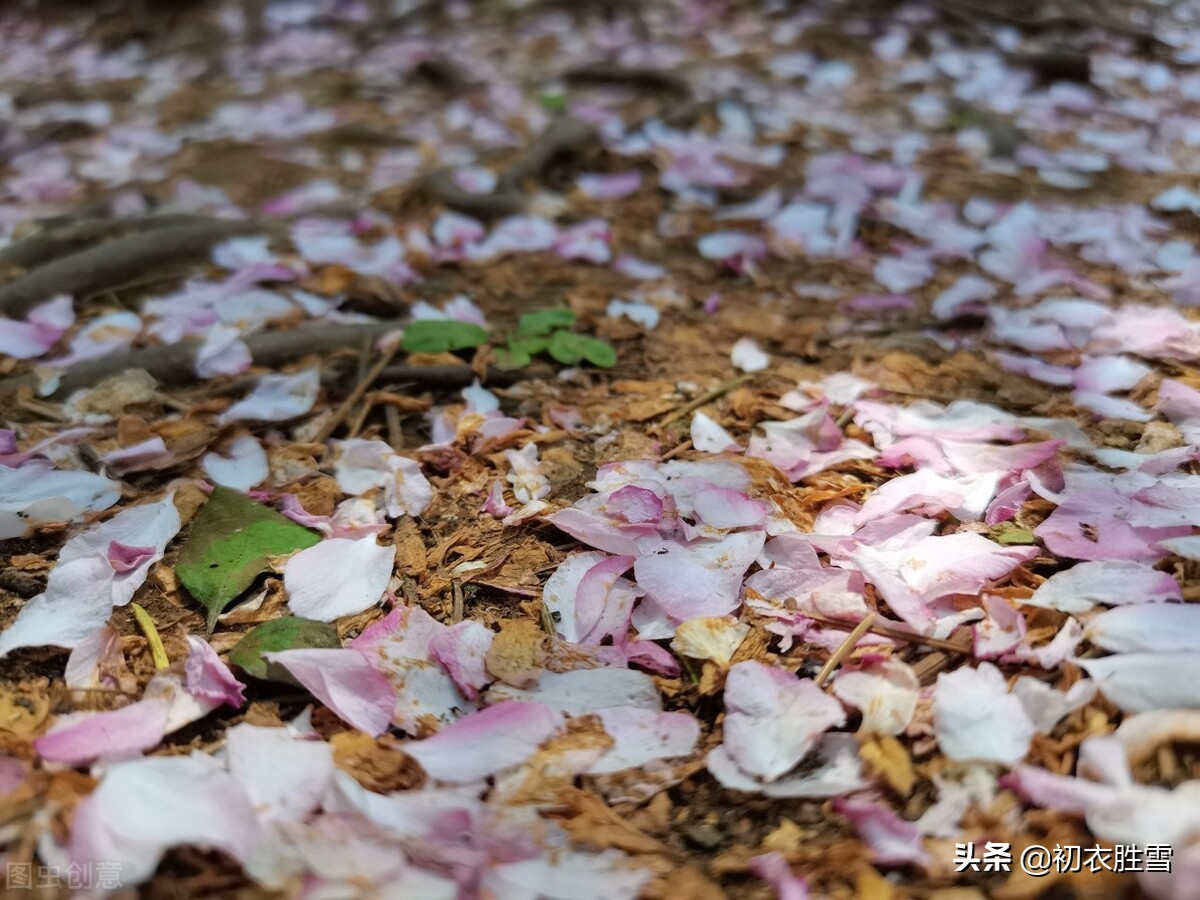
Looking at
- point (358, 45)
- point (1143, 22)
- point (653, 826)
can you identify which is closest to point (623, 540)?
point (653, 826)

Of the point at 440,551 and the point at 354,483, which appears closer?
A: the point at 440,551

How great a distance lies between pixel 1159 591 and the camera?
2.92ft

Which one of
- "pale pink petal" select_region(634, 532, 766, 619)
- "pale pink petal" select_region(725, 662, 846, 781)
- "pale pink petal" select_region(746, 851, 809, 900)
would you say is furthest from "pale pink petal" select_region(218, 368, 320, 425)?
"pale pink petal" select_region(746, 851, 809, 900)

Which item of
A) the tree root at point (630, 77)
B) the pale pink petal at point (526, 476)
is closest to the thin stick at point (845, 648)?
the pale pink petal at point (526, 476)

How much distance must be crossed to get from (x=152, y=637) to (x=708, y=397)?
0.86m

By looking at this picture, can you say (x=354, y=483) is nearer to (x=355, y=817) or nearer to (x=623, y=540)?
(x=623, y=540)

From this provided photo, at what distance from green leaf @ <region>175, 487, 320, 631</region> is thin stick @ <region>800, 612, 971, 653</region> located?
0.64m

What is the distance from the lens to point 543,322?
1565mm

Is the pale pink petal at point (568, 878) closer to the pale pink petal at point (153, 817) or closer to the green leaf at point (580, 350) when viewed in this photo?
the pale pink petal at point (153, 817)

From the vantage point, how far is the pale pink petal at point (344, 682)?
871mm

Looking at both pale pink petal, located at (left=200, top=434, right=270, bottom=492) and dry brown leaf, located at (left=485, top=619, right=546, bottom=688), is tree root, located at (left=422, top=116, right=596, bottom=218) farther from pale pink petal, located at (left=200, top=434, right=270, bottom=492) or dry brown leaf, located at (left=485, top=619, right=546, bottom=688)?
dry brown leaf, located at (left=485, top=619, right=546, bottom=688)

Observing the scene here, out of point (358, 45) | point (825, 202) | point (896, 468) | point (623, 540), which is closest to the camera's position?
point (623, 540)

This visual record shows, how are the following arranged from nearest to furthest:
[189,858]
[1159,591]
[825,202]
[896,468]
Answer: [189,858]
[1159,591]
[896,468]
[825,202]

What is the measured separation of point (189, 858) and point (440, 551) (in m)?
0.45
